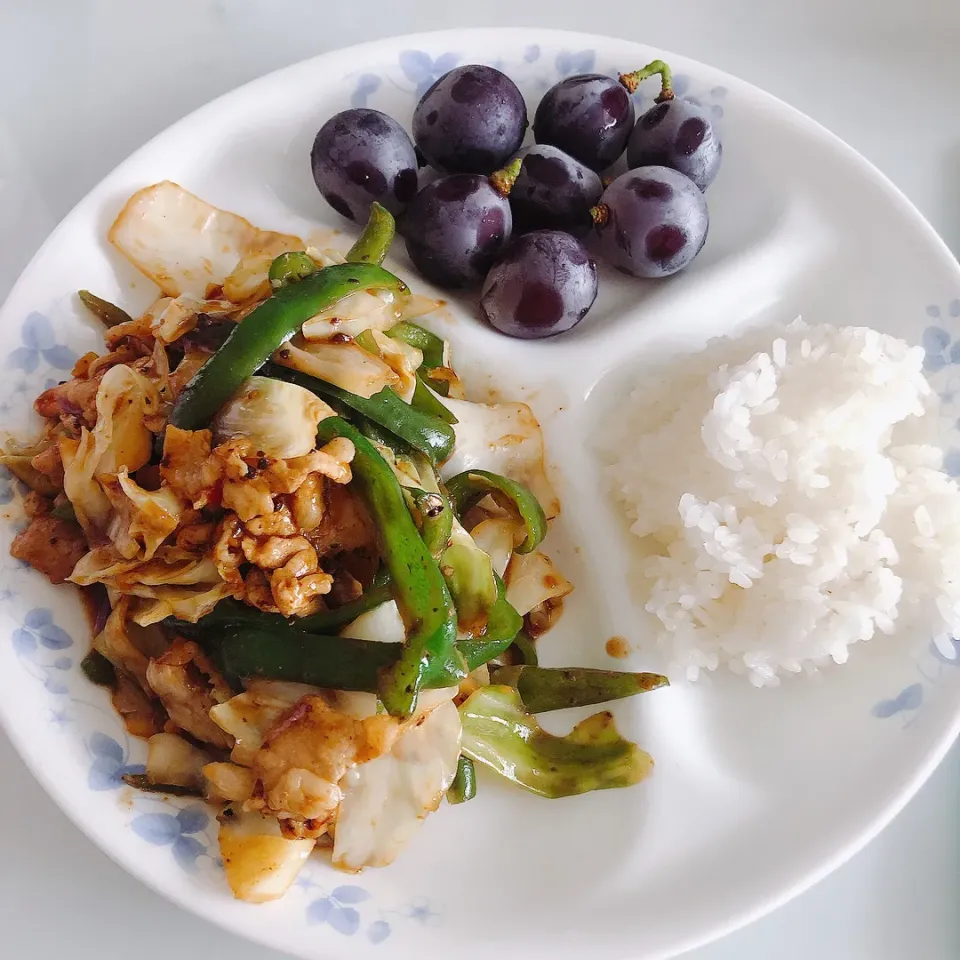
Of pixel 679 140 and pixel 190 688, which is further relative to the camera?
pixel 679 140

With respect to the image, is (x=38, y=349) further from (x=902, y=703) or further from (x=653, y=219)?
(x=902, y=703)

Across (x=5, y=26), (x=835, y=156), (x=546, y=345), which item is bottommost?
(x=546, y=345)

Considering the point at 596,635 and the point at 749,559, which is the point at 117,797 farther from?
the point at 749,559

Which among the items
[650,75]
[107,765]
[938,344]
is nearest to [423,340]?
[650,75]

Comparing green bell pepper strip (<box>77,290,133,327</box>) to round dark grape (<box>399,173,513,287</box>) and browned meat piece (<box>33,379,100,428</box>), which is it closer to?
browned meat piece (<box>33,379,100,428</box>)

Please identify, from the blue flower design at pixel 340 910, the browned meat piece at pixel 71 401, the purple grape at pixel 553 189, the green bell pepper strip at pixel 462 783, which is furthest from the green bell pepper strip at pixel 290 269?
the blue flower design at pixel 340 910

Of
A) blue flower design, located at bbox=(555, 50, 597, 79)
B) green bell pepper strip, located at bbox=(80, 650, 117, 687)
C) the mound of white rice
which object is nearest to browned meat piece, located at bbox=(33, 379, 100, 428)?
green bell pepper strip, located at bbox=(80, 650, 117, 687)

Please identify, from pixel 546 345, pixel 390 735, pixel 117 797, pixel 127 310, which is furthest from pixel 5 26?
pixel 390 735
